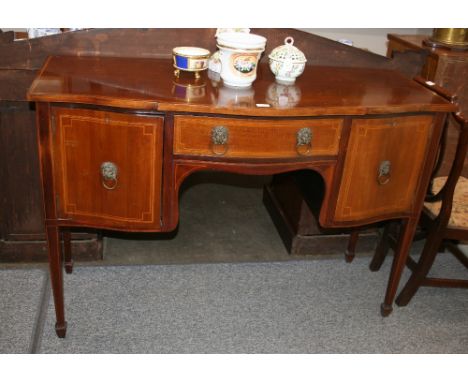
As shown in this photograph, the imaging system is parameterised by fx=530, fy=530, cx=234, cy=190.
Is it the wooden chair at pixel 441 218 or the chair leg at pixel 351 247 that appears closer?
the wooden chair at pixel 441 218

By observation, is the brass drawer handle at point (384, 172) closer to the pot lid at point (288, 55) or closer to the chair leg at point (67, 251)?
the pot lid at point (288, 55)

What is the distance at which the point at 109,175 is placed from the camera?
1.73m

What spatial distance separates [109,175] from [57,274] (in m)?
0.47

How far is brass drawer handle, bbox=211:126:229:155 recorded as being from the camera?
168 centimetres

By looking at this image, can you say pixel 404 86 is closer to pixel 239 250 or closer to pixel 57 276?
pixel 239 250

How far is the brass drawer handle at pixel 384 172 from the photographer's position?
1.89m

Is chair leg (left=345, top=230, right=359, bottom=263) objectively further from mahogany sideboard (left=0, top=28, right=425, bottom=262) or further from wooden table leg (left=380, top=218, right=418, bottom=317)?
mahogany sideboard (left=0, top=28, right=425, bottom=262)

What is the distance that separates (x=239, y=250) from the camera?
2646mm

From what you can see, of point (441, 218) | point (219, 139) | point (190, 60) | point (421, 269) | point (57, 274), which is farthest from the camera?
point (421, 269)

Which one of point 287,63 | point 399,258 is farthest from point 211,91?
point 399,258

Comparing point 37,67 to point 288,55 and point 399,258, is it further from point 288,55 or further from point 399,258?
point 399,258

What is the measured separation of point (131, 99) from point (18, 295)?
109 centimetres

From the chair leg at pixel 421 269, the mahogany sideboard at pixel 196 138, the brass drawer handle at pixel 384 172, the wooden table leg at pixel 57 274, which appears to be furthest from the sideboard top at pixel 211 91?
the chair leg at pixel 421 269

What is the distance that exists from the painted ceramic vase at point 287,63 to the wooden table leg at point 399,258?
2.40 feet
